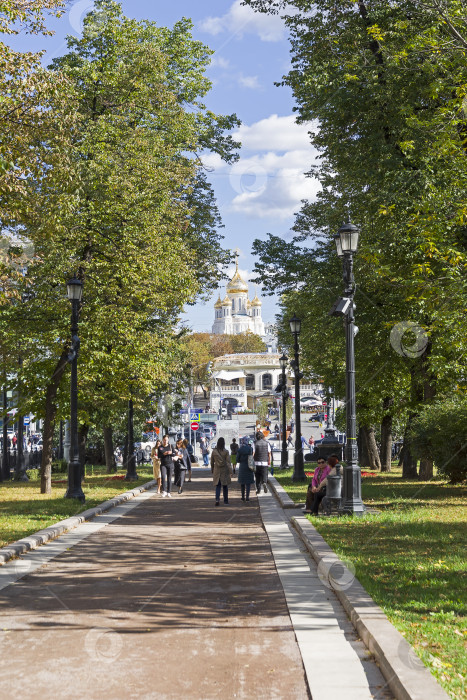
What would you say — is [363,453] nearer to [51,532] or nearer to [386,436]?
[386,436]

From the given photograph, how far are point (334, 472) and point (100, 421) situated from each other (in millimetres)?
19803

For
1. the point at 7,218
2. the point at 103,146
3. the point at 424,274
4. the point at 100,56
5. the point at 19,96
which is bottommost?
the point at 424,274

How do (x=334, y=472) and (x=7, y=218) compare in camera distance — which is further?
(x=334, y=472)

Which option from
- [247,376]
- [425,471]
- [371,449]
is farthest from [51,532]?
[247,376]

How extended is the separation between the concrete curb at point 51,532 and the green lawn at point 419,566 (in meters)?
4.36

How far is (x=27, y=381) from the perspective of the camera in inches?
971

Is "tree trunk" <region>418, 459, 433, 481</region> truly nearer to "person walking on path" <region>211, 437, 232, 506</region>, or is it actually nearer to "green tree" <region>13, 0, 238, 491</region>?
"person walking on path" <region>211, 437, 232, 506</region>

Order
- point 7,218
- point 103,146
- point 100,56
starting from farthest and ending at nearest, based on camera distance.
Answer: point 100,56 < point 103,146 < point 7,218

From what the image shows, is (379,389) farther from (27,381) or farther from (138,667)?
(138,667)

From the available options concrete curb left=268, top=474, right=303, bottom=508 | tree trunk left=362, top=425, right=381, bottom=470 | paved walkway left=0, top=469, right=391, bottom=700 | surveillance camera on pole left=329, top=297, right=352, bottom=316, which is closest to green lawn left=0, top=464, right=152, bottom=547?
paved walkway left=0, top=469, right=391, bottom=700

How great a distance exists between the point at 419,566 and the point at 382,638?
11.7 feet

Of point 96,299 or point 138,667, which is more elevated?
point 96,299

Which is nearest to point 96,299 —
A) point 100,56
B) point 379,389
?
point 100,56

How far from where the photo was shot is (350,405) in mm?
16500
